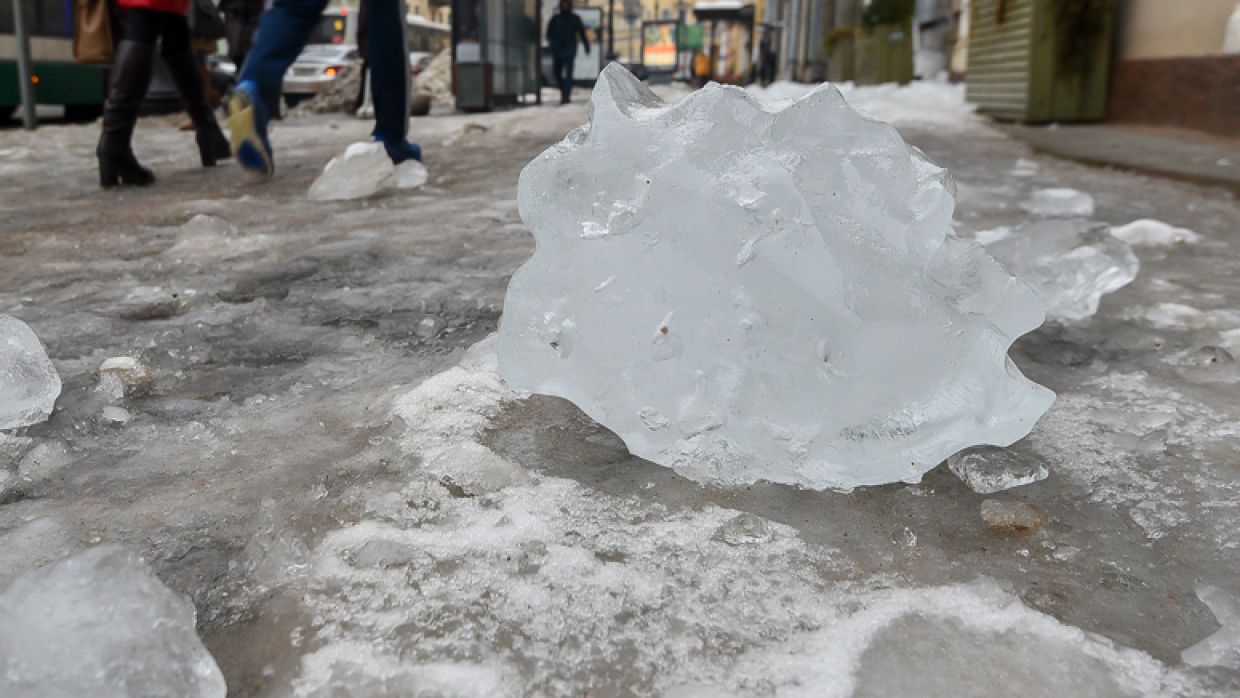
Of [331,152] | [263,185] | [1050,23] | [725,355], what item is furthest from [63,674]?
[1050,23]

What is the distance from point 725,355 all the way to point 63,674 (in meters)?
0.74

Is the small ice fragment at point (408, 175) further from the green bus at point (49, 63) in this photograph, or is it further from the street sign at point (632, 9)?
the street sign at point (632, 9)

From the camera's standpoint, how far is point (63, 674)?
696mm

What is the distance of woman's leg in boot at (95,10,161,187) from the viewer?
11.2ft

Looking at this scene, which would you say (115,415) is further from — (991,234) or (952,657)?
(991,234)

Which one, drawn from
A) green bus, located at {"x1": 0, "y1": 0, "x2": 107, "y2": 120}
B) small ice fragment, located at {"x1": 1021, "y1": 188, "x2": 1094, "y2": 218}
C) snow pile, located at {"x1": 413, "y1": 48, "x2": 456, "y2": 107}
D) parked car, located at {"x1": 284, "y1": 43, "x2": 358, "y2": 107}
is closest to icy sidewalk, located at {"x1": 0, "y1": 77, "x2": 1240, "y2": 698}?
small ice fragment, located at {"x1": 1021, "y1": 188, "x2": 1094, "y2": 218}

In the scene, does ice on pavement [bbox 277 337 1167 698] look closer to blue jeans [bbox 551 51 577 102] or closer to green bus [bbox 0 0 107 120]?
green bus [bbox 0 0 107 120]

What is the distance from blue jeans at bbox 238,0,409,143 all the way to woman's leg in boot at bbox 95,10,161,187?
0.42 m

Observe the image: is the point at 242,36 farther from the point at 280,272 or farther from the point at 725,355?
the point at 725,355

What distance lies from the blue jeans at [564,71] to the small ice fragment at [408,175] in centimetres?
955

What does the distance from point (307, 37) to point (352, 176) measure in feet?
2.14

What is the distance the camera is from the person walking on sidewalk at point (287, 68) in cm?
341

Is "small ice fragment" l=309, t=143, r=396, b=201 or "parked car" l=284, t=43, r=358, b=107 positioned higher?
"parked car" l=284, t=43, r=358, b=107

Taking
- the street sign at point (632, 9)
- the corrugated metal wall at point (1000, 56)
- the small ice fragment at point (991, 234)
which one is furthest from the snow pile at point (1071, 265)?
the street sign at point (632, 9)
